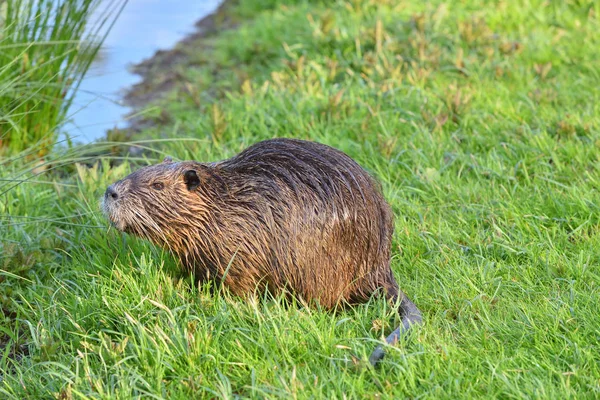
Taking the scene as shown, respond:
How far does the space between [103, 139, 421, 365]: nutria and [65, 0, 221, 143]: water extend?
2.14 meters

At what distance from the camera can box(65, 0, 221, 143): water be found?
5.58 m

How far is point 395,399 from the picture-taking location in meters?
2.38

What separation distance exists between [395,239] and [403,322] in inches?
29.4

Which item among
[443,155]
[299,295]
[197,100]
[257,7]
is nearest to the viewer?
[299,295]

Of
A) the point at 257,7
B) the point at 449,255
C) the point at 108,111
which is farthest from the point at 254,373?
the point at 257,7

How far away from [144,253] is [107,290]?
1.01 ft

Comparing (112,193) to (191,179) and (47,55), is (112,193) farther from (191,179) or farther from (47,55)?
(47,55)

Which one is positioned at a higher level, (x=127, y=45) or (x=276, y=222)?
(x=276, y=222)

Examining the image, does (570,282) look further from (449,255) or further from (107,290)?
(107,290)

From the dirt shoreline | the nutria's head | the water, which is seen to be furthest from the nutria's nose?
the dirt shoreline

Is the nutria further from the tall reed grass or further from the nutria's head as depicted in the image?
the tall reed grass

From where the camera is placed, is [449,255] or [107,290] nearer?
[107,290]

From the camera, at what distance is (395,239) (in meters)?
3.46

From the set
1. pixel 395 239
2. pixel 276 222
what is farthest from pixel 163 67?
pixel 276 222
